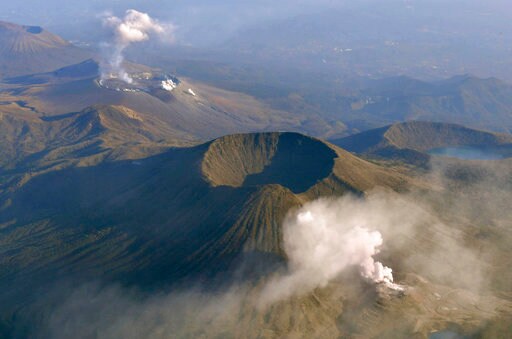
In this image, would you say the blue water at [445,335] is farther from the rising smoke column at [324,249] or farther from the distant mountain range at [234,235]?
the rising smoke column at [324,249]

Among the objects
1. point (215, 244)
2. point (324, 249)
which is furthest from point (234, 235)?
point (324, 249)

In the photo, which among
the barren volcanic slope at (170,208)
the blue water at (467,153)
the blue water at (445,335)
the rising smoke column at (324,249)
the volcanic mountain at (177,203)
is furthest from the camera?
the blue water at (467,153)

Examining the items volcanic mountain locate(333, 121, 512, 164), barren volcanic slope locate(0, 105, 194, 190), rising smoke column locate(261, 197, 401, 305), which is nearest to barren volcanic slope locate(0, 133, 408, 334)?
rising smoke column locate(261, 197, 401, 305)

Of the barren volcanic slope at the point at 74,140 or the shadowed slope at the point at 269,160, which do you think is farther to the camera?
the barren volcanic slope at the point at 74,140

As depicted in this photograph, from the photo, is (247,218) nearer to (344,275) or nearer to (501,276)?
(344,275)

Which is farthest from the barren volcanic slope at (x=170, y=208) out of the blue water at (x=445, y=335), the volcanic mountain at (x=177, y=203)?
the blue water at (x=445, y=335)

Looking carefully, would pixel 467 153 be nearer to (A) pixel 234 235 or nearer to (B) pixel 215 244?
(A) pixel 234 235
